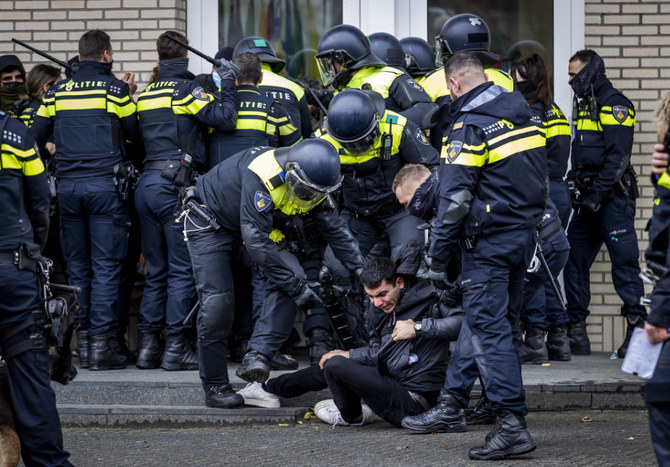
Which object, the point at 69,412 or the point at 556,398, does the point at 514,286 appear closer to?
the point at 556,398

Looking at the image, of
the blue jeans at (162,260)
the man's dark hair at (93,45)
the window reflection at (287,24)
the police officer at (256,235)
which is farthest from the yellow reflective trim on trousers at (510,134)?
the window reflection at (287,24)

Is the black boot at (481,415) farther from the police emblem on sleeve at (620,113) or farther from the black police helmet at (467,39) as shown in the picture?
the police emblem on sleeve at (620,113)

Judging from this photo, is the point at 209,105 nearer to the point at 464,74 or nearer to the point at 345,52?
the point at 345,52

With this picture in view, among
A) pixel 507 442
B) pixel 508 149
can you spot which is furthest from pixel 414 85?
pixel 507 442

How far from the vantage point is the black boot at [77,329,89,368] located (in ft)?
28.7

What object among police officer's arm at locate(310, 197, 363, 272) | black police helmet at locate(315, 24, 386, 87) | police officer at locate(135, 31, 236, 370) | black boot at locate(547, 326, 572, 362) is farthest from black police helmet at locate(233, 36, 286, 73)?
black boot at locate(547, 326, 572, 362)

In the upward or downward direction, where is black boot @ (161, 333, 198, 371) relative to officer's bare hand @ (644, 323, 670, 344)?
downward

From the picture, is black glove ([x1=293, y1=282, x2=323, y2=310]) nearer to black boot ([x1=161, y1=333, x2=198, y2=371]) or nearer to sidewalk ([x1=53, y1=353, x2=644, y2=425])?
sidewalk ([x1=53, y1=353, x2=644, y2=425])

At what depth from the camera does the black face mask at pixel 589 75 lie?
29.1ft

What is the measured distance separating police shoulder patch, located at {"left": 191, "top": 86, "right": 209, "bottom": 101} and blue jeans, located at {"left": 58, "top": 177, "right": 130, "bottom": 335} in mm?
923

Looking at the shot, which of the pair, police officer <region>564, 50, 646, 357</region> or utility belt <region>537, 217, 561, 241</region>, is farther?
police officer <region>564, 50, 646, 357</region>

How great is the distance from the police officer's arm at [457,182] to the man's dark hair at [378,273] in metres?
0.86

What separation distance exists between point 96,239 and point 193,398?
156 centimetres

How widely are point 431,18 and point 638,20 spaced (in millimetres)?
1772
